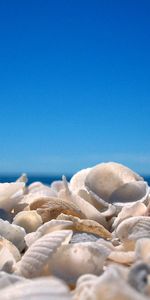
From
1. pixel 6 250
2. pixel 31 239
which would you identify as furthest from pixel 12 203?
pixel 6 250

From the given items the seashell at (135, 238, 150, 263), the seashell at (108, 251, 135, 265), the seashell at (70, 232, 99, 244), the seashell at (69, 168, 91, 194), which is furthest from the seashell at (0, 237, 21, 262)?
the seashell at (69, 168, 91, 194)


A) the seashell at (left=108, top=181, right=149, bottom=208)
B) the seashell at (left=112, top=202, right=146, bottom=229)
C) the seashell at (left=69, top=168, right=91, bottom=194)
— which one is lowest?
the seashell at (left=112, top=202, right=146, bottom=229)

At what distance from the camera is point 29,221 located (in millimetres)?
3650

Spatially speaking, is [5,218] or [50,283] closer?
[50,283]

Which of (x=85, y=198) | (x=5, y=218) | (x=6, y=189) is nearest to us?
(x=5, y=218)

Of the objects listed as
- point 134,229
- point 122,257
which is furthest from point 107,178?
point 122,257

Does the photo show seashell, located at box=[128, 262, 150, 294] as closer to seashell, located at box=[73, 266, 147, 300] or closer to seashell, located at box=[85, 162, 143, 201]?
seashell, located at box=[73, 266, 147, 300]

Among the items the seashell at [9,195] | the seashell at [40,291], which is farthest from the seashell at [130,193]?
the seashell at [40,291]

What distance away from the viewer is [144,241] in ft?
7.79

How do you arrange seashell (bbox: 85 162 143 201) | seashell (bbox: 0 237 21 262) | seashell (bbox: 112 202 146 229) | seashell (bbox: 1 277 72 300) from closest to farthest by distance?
seashell (bbox: 1 277 72 300) < seashell (bbox: 0 237 21 262) < seashell (bbox: 112 202 146 229) < seashell (bbox: 85 162 143 201)

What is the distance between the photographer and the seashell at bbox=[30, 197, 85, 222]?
3838mm

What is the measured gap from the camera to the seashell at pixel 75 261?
2389 millimetres

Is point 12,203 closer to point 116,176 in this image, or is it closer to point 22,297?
point 116,176

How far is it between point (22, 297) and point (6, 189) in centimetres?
270
